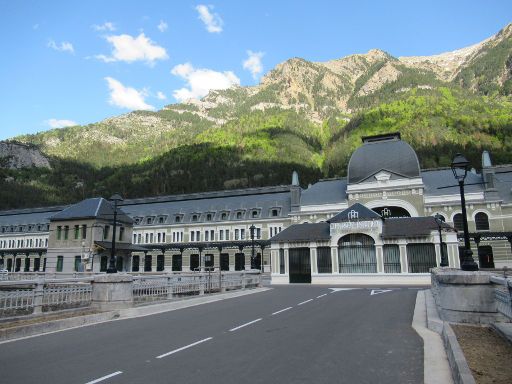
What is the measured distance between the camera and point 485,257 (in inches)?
2004

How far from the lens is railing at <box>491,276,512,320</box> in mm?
8484

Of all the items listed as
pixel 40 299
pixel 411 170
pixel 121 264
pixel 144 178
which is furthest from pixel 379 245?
pixel 144 178

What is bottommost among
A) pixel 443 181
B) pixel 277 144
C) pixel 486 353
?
pixel 486 353

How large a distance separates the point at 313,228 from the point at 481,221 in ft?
78.5

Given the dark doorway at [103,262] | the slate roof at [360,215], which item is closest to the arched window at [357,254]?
the slate roof at [360,215]

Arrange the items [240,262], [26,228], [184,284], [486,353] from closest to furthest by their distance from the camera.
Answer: [486,353] < [184,284] < [240,262] < [26,228]

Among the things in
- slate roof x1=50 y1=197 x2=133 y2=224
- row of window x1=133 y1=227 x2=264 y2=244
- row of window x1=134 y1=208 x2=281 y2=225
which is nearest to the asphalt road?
slate roof x1=50 y1=197 x2=133 y2=224

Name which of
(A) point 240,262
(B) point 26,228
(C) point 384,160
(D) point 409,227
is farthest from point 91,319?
(B) point 26,228

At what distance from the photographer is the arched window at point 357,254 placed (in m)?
41.8

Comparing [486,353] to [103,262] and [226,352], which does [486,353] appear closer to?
[226,352]

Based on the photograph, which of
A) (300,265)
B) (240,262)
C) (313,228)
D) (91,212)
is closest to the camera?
(300,265)

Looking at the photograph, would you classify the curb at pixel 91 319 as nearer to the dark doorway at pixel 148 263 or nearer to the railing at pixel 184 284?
the railing at pixel 184 284

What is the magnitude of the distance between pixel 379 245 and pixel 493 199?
21.1m

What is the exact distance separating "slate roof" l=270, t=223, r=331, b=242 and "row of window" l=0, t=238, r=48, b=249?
5293cm
